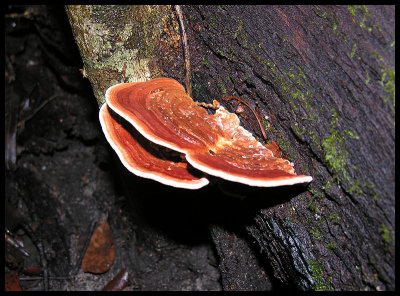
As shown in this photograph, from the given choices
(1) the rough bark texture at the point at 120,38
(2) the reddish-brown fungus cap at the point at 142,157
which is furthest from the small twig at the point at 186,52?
(2) the reddish-brown fungus cap at the point at 142,157

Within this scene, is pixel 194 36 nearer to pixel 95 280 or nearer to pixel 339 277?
pixel 339 277

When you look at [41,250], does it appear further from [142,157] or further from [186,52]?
[186,52]

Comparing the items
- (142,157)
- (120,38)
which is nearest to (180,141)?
(142,157)

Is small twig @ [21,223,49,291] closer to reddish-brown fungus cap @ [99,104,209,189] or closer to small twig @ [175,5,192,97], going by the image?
reddish-brown fungus cap @ [99,104,209,189]

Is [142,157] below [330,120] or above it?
below

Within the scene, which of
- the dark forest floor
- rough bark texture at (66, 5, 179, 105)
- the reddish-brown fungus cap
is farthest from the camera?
the dark forest floor

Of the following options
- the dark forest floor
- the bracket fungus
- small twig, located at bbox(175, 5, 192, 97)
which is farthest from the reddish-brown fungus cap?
the dark forest floor

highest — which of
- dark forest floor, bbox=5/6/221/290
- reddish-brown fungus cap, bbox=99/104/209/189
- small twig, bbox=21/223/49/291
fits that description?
reddish-brown fungus cap, bbox=99/104/209/189
